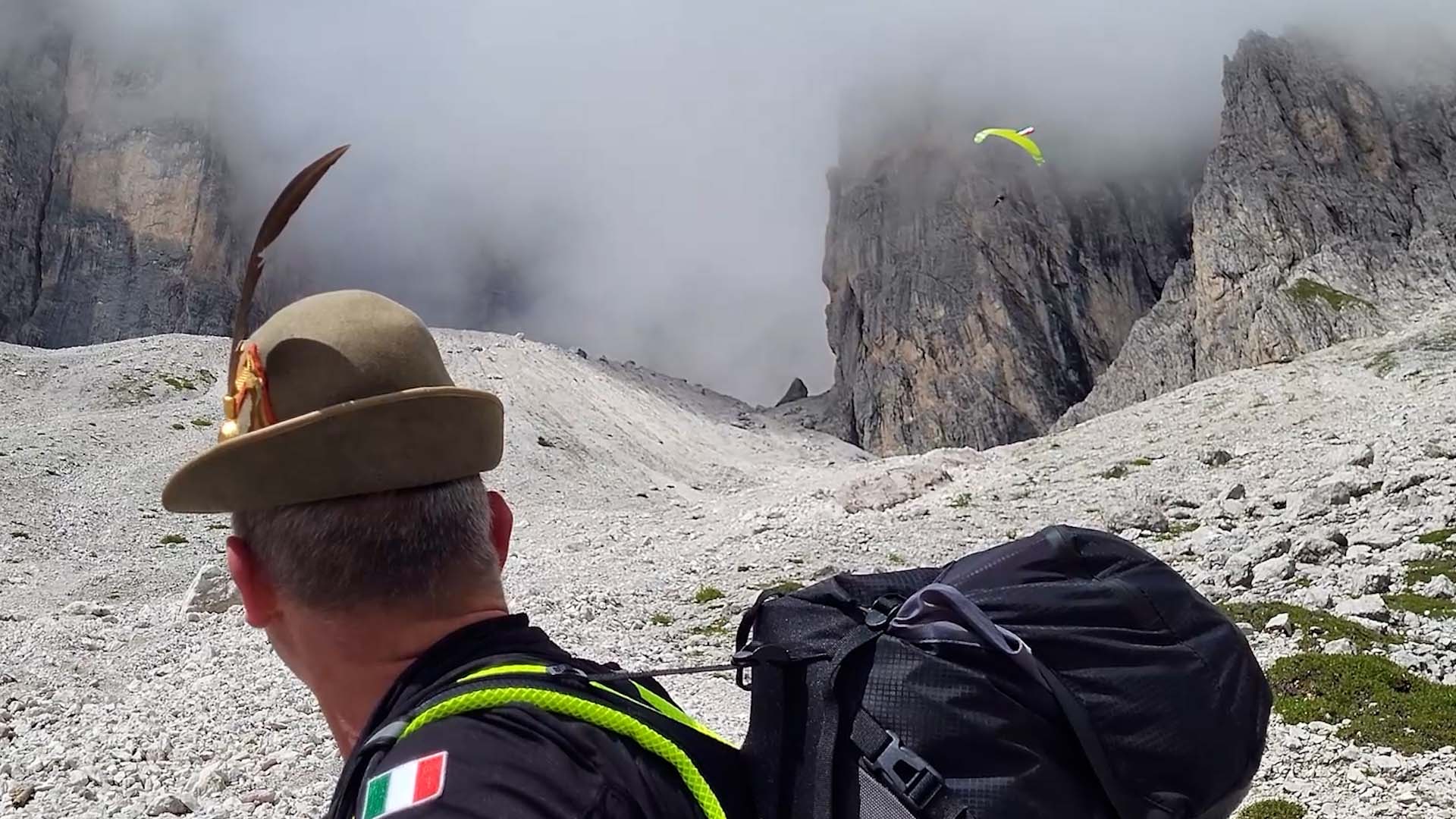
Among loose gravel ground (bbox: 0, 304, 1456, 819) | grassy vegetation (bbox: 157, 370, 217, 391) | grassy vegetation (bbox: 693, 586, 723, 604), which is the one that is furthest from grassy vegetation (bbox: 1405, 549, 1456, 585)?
grassy vegetation (bbox: 157, 370, 217, 391)

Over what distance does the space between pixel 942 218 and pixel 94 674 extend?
84556 millimetres

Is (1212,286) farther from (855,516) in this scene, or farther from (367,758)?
(367,758)

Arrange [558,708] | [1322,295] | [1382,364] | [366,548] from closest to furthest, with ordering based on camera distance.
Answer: [558,708], [366,548], [1382,364], [1322,295]

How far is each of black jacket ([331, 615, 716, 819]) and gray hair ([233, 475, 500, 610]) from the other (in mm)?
267

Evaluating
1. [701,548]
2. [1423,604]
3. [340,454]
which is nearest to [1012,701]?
[340,454]

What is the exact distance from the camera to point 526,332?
14838 cm

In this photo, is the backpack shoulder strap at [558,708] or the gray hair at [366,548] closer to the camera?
the backpack shoulder strap at [558,708]

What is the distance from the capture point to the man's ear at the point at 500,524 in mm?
2635

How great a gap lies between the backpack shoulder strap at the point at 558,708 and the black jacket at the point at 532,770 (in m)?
0.02

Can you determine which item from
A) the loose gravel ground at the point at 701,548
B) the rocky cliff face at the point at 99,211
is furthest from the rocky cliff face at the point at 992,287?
the rocky cliff face at the point at 99,211

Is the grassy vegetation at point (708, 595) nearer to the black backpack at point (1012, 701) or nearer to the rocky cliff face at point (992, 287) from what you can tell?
the black backpack at point (1012, 701)

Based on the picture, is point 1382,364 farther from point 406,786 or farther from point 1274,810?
point 406,786

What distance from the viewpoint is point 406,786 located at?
1.78m

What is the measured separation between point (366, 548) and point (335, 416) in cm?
32
